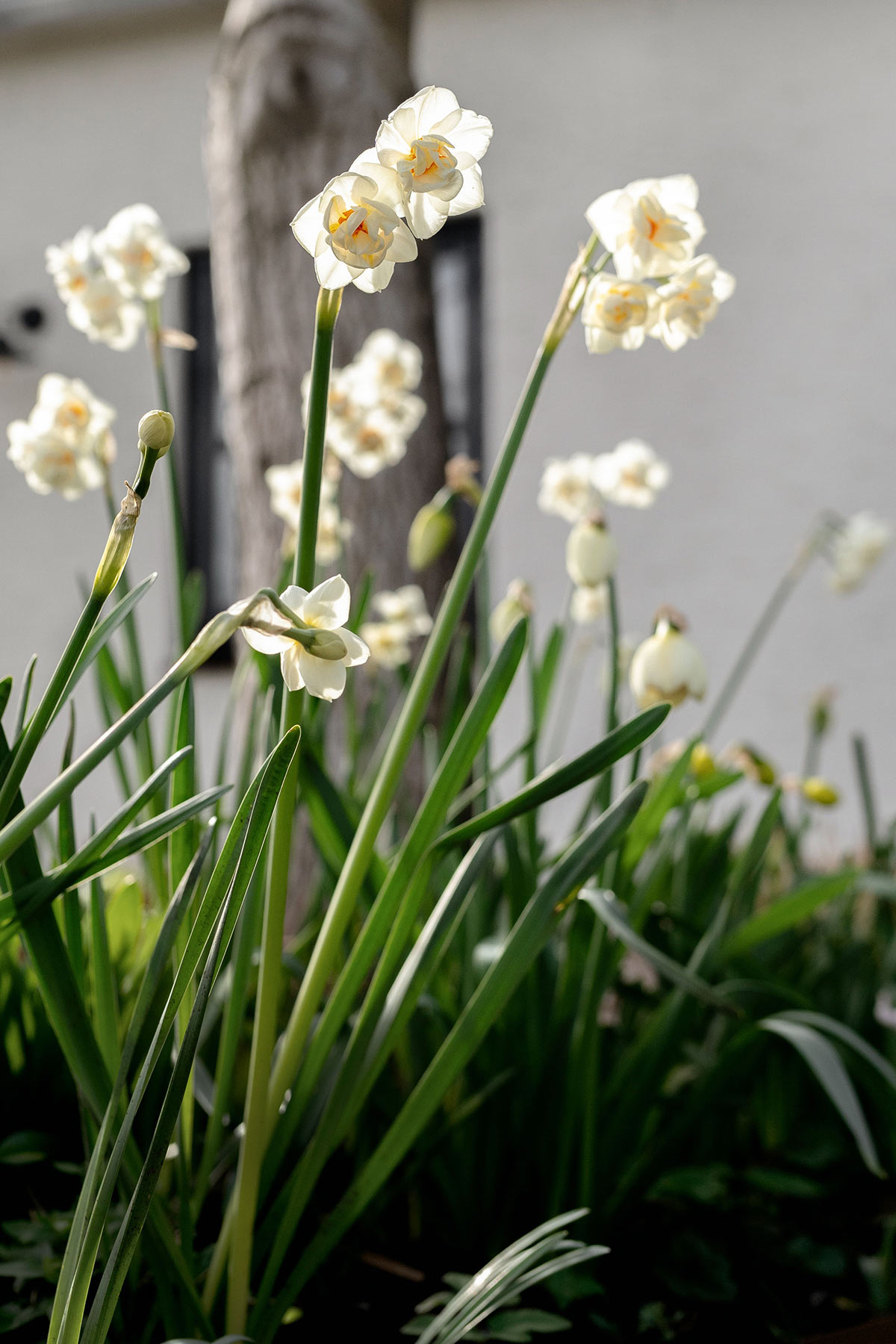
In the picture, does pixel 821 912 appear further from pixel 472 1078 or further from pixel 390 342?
pixel 390 342

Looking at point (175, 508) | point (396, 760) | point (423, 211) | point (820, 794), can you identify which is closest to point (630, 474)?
point (820, 794)

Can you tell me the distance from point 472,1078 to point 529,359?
3.26m

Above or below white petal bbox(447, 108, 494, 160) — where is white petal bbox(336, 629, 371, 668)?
below

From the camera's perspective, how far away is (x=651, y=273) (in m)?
0.61

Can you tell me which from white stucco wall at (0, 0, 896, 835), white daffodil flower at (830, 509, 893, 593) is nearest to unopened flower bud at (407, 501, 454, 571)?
white daffodil flower at (830, 509, 893, 593)

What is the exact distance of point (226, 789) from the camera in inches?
22.0

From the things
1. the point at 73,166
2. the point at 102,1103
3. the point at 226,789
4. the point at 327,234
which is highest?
the point at 73,166

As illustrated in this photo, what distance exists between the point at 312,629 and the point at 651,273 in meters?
0.32

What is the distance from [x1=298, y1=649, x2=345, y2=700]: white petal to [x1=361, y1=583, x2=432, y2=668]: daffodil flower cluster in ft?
3.23

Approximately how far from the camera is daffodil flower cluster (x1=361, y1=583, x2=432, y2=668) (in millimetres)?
1527

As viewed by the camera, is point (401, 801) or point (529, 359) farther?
point (529, 359)

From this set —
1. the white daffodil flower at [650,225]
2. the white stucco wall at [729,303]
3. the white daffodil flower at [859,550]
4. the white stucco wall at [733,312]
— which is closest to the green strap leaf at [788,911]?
the white daffodil flower at [650,225]

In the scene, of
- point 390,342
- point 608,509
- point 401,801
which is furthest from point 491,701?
point 608,509

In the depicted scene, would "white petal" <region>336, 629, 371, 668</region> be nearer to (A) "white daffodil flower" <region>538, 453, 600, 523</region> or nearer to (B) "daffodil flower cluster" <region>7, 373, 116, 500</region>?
(B) "daffodil flower cluster" <region>7, 373, 116, 500</region>
